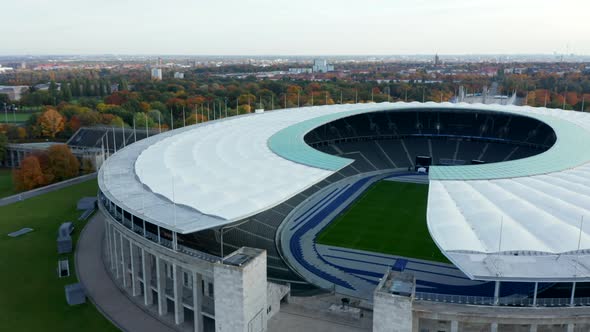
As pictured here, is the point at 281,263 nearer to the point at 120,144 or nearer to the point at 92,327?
the point at 92,327

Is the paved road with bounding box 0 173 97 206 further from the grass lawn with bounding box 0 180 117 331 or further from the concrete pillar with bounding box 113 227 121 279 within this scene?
the concrete pillar with bounding box 113 227 121 279

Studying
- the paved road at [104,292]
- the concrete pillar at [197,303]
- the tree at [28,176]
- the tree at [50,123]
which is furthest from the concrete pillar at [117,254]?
the tree at [50,123]

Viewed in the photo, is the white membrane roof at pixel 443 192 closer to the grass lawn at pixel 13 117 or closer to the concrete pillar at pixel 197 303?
the concrete pillar at pixel 197 303

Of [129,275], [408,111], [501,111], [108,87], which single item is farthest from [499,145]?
[108,87]

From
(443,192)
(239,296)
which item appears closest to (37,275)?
(239,296)

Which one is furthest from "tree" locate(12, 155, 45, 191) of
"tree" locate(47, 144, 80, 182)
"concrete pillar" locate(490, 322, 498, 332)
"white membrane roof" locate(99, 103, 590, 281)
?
"concrete pillar" locate(490, 322, 498, 332)

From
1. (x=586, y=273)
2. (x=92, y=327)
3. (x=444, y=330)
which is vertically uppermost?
(x=586, y=273)
